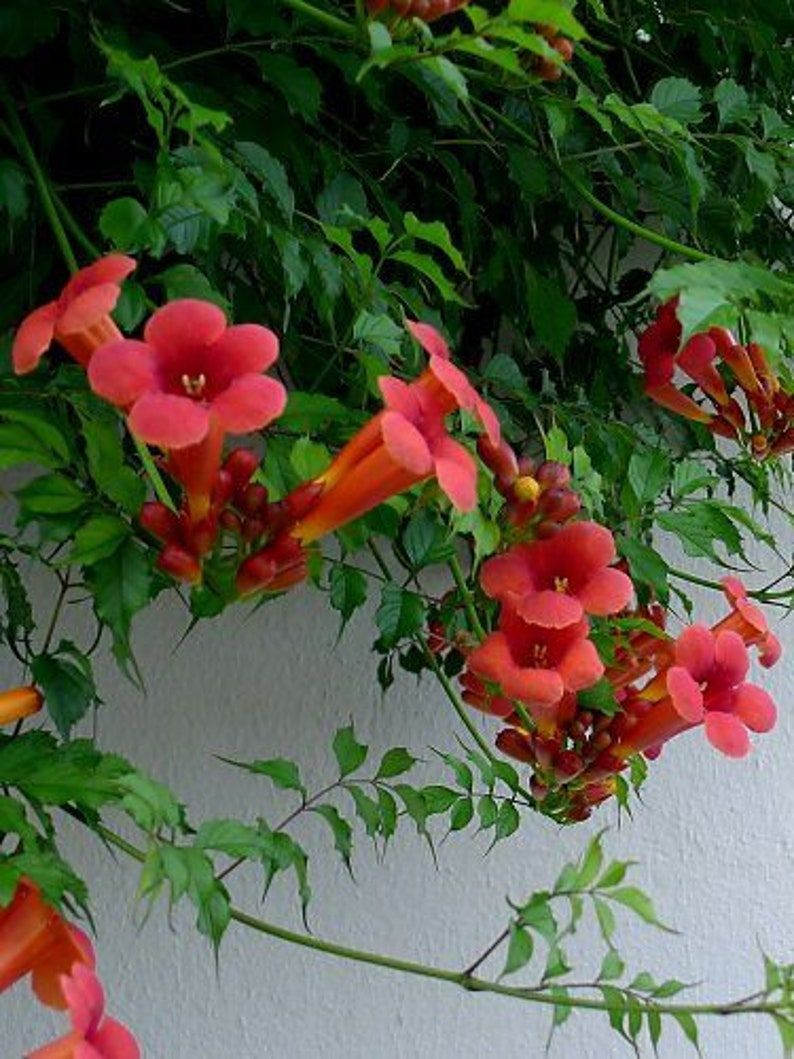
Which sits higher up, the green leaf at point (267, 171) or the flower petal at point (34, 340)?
the flower petal at point (34, 340)

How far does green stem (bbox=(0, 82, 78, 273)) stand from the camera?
122 centimetres

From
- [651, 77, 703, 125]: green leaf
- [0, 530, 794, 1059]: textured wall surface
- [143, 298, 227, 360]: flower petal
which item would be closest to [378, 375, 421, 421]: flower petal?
[143, 298, 227, 360]: flower petal

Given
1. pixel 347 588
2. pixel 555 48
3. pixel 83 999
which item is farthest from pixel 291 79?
pixel 83 999

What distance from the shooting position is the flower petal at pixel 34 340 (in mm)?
919

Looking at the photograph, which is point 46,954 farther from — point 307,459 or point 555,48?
point 555,48

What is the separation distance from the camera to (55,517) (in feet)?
3.40

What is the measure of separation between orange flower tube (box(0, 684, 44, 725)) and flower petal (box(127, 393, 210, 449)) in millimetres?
269

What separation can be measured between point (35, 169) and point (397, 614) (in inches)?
19.3

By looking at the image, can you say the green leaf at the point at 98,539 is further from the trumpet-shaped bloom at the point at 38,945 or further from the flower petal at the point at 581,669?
the flower petal at the point at 581,669

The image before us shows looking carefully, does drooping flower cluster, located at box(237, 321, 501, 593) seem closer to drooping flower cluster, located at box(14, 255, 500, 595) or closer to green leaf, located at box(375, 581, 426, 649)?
drooping flower cluster, located at box(14, 255, 500, 595)

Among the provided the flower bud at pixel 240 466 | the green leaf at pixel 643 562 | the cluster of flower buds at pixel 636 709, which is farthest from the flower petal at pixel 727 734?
the flower bud at pixel 240 466

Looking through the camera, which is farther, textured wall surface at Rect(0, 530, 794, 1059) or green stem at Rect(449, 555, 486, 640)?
textured wall surface at Rect(0, 530, 794, 1059)

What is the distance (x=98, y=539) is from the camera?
3.33 ft

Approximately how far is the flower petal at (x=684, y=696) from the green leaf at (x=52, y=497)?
497 millimetres
